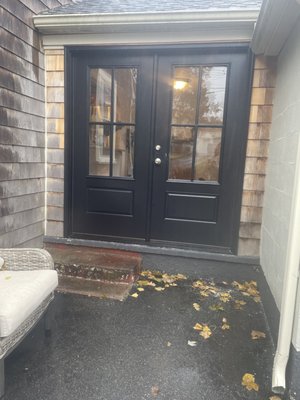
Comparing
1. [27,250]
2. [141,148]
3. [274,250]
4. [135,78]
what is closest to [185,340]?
[274,250]

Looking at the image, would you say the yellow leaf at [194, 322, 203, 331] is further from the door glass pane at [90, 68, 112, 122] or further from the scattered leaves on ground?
the door glass pane at [90, 68, 112, 122]

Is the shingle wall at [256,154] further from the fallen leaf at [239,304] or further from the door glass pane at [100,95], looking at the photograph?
the door glass pane at [100,95]

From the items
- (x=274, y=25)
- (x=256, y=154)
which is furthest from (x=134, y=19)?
(x=256, y=154)

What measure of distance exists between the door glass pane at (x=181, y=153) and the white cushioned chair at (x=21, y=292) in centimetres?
168

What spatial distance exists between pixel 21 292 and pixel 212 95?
2450 mm

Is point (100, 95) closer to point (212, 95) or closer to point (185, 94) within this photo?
point (185, 94)

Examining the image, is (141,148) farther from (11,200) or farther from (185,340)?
(185,340)

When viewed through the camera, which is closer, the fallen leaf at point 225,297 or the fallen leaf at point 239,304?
the fallen leaf at point 239,304

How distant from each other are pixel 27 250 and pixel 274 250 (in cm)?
179

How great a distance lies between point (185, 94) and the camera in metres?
3.05

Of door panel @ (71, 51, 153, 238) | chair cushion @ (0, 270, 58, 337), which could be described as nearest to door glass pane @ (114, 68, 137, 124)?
door panel @ (71, 51, 153, 238)

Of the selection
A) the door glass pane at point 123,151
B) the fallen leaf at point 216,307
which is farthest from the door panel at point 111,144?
the fallen leaf at point 216,307

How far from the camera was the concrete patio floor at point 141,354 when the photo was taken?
5.21 feet

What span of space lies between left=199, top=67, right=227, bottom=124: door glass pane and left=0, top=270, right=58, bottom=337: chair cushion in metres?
2.10
